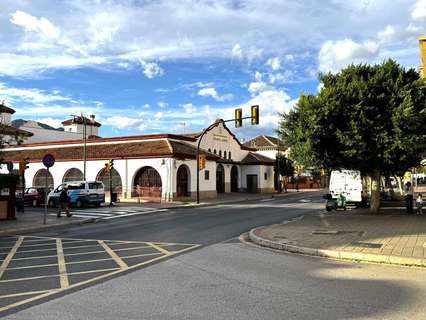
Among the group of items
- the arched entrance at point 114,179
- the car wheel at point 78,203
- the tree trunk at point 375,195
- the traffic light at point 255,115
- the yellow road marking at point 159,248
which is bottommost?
the yellow road marking at point 159,248

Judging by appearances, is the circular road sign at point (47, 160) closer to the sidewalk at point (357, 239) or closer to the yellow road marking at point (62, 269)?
the yellow road marking at point (62, 269)

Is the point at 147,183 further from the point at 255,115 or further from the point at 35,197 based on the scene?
the point at 255,115

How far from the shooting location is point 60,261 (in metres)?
9.78

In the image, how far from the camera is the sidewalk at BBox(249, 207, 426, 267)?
962 centimetres

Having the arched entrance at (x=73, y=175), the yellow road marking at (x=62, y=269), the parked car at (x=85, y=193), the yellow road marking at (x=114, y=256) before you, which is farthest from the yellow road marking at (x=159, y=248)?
the arched entrance at (x=73, y=175)

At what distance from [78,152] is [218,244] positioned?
109 feet

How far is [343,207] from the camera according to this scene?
81.7 ft

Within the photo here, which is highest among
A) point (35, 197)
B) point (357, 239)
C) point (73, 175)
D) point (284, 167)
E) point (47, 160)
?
point (284, 167)

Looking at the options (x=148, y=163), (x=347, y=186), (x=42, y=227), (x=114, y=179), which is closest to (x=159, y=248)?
(x=42, y=227)

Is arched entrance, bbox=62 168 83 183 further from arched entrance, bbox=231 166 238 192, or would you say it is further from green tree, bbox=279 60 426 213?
green tree, bbox=279 60 426 213

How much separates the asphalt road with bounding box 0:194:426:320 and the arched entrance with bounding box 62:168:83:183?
106 feet

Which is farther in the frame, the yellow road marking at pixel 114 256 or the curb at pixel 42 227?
the curb at pixel 42 227

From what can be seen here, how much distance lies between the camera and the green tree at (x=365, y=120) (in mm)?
16422

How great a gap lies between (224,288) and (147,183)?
3179 centimetres
